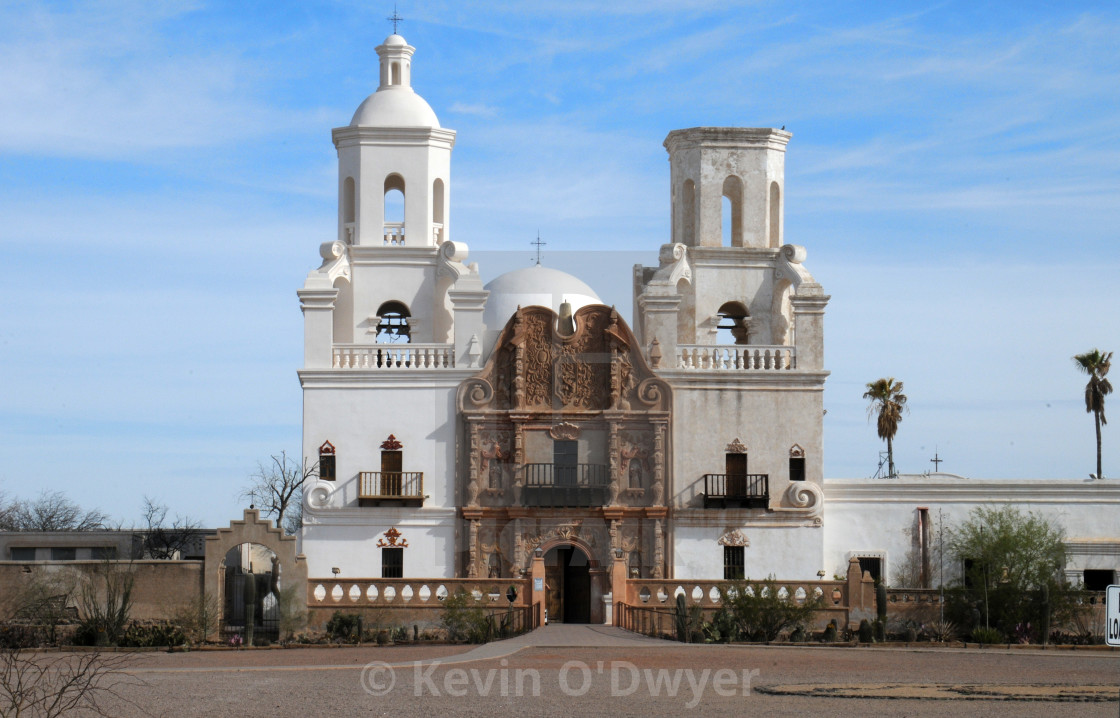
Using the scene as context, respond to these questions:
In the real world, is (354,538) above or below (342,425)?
below

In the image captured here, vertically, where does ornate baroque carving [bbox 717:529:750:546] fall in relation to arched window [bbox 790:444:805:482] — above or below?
below

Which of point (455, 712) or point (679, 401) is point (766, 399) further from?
point (455, 712)

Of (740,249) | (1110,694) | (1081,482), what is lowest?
(1110,694)

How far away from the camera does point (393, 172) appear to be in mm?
46750

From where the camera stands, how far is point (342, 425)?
43.2 metres

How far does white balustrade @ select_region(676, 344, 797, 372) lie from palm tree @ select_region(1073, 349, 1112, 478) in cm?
2356

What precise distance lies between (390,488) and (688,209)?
1220 cm

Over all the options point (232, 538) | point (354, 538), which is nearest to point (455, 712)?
point (232, 538)

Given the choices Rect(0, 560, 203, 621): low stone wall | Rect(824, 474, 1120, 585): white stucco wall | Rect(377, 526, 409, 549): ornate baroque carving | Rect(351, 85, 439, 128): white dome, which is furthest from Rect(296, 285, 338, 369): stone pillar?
Rect(824, 474, 1120, 585): white stucco wall

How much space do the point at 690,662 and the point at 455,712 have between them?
7.84 m

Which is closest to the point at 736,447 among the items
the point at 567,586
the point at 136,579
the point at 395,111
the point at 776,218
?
the point at 567,586

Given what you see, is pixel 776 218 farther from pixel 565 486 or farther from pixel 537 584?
pixel 537 584

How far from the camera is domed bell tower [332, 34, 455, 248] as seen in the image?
4675 cm

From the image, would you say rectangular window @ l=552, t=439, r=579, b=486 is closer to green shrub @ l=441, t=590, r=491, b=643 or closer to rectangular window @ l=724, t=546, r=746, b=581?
rectangular window @ l=724, t=546, r=746, b=581
